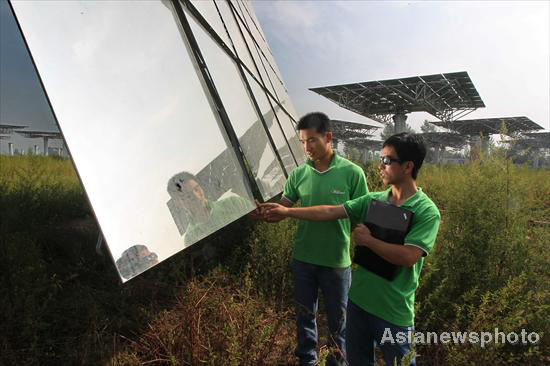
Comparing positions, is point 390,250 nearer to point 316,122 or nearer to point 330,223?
point 330,223

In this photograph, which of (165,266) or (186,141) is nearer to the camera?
(186,141)

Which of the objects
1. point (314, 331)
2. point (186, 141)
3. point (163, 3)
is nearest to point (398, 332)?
point (314, 331)

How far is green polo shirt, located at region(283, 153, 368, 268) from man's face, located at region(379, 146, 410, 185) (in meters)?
0.49

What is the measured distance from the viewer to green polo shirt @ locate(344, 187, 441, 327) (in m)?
1.48

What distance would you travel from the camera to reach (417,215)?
1.52m

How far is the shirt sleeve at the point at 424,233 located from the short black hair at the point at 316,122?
33.7 inches

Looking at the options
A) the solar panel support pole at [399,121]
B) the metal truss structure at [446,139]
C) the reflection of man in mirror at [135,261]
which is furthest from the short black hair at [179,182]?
the metal truss structure at [446,139]

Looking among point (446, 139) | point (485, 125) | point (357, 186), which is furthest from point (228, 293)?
point (446, 139)

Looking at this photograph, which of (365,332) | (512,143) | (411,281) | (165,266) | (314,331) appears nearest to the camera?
(411,281)

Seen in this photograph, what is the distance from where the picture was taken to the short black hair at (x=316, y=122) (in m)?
2.09

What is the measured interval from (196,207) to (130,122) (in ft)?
1.38

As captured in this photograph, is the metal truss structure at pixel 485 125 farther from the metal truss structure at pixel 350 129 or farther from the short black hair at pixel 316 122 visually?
the short black hair at pixel 316 122

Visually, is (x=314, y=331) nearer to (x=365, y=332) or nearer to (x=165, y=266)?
(x=365, y=332)

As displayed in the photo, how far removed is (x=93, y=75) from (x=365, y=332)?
164 centimetres
